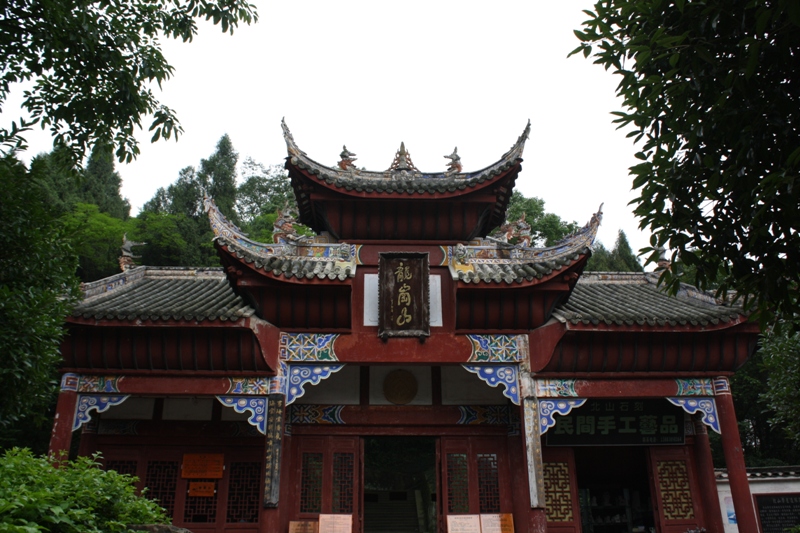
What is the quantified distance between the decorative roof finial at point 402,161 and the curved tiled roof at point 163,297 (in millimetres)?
3947

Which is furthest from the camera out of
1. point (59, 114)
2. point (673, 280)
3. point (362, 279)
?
point (362, 279)

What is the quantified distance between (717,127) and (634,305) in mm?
7250

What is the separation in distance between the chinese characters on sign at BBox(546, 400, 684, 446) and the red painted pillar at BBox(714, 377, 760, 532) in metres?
1.38

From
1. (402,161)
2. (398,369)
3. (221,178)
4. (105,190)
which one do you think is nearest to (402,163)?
(402,161)

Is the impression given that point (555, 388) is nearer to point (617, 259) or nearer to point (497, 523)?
point (497, 523)

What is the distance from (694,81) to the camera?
4820 millimetres

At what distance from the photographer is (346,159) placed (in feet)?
40.3

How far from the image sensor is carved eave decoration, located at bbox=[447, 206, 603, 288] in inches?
394

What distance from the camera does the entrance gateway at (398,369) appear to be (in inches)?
383

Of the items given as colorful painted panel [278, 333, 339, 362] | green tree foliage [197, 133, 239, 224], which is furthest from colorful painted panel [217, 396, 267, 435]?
green tree foliage [197, 133, 239, 224]

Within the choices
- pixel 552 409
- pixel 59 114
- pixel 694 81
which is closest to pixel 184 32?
pixel 59 114

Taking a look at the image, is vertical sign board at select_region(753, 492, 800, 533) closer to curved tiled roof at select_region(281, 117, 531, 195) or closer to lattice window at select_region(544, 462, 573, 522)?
lattice window at select_region(544, 462, 573, 522)

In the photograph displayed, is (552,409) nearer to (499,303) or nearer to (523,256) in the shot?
(499,303)

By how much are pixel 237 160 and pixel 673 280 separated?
39.9 m
